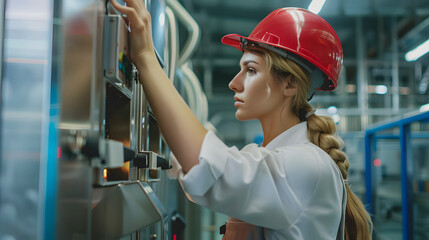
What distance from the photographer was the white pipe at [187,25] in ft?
6.10

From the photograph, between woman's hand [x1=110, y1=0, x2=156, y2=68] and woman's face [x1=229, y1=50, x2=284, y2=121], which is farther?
woman's face [x1=229, y1=50, x2=284, y2=121]

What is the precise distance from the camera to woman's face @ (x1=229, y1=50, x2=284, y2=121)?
985mm

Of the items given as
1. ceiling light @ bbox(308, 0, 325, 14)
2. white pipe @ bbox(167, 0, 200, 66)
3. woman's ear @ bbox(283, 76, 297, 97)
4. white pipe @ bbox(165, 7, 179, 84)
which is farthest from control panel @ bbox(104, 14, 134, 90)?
ceiling light @ bbox(308, 0, 325, 14)

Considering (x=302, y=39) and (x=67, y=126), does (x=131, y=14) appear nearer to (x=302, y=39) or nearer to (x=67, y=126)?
(x=67, y=126)

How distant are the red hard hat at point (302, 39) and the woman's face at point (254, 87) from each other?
0.20 ft

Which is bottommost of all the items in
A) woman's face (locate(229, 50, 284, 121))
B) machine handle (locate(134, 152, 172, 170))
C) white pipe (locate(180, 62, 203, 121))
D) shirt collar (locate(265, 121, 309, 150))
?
machine handle (locate(134, 152, 172, 170))

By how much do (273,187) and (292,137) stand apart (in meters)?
0.30

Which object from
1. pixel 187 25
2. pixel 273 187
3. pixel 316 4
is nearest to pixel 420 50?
pixel 316 4

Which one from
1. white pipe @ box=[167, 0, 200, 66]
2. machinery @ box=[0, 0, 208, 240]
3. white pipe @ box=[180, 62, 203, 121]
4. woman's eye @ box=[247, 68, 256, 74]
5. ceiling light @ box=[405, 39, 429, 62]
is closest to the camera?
machinery @ box=[0, 0, 208, 240]

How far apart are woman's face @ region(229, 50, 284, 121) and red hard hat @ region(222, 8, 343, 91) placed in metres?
0.06

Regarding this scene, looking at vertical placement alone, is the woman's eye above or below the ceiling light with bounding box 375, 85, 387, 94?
below

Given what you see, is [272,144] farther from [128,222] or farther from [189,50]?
[189,50]

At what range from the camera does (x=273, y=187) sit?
770 millimetres

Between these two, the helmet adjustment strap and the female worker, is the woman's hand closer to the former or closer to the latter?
the female worker
